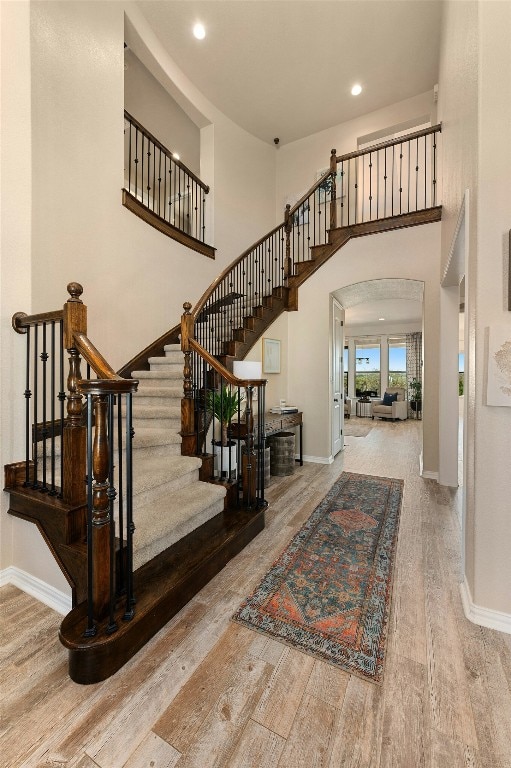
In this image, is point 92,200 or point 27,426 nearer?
point 27,426

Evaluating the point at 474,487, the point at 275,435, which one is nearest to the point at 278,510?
the point at 275,435

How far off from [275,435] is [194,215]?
3918 millimetres

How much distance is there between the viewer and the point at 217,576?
2119 mm

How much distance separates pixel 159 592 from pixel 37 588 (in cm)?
90

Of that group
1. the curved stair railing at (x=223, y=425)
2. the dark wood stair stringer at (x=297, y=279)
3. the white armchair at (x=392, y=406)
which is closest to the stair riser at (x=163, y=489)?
the curved stair railing at (x=223, y=425)

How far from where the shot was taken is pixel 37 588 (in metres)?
1.97

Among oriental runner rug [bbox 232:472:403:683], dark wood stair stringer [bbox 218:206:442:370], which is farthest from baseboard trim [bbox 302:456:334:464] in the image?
dark wood stair stringer [bbox 218:206:442:370]

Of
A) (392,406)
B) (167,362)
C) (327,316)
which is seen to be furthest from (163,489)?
(392,406)

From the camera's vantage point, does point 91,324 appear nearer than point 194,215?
Yes

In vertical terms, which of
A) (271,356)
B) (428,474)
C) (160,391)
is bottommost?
(428,474)

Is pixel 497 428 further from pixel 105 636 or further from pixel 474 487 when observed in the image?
pixel 105 636

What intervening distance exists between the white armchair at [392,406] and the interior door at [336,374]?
15.8 feet

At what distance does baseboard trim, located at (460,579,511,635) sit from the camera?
1694mm

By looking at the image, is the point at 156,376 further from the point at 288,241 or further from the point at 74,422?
the point at 288,241
